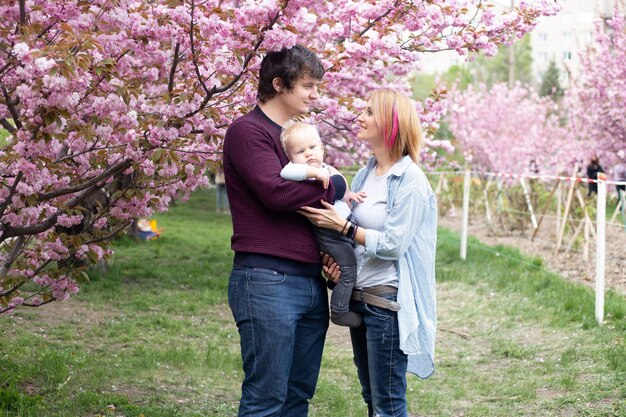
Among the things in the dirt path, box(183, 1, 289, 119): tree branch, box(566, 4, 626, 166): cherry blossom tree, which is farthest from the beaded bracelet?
box(566, 4, 626, 166): cherry blossom tree

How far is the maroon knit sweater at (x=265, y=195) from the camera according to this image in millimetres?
2945

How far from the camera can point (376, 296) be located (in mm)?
3264

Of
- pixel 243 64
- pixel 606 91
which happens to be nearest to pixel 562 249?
pixel 606 91

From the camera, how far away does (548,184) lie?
65.8 feet

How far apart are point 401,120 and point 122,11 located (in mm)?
1359

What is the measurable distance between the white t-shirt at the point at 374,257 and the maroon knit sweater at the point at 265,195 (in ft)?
0.82

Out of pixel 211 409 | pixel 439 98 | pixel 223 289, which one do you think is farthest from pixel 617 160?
pixel 211 409

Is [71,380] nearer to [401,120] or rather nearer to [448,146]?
[401,120]

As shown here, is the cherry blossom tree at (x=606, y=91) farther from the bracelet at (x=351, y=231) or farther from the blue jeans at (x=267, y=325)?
the blue jeans at (x=267, y=325)

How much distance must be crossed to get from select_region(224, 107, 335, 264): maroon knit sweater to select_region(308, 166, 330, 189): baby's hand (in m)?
0.03

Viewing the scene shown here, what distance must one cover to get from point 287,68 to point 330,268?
0.74 m

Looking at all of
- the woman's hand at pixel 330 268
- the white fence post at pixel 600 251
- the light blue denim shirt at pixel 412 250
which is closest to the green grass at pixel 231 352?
the white fence post at pixel 600 251

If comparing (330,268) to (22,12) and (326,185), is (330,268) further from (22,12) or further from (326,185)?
(22,12)

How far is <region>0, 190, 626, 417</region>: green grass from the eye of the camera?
5.12 metres
